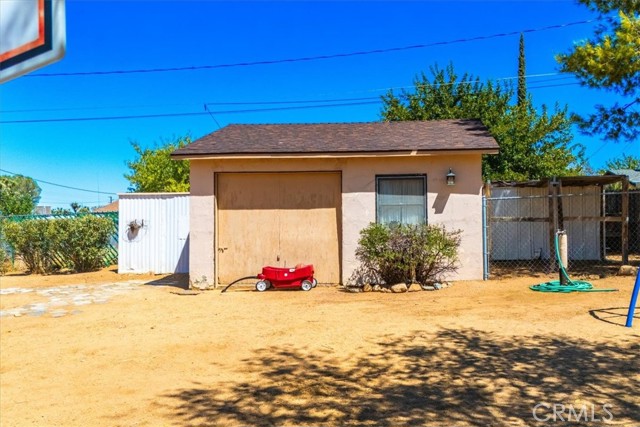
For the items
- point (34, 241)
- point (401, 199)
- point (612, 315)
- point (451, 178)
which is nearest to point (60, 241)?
point (34, 241)

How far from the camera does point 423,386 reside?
168 inches

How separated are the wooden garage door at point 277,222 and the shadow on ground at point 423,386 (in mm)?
5216

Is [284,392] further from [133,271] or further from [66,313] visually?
[133,271]

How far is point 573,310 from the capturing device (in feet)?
23.5

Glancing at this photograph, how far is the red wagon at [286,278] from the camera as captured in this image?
33.0 ft

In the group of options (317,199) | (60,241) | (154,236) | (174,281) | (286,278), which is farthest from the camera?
(60,241)

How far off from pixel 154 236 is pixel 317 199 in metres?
5.72

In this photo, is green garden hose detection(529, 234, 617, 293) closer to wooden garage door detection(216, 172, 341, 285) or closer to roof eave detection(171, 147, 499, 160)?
roof eave detection(171, 147, 499, 160)

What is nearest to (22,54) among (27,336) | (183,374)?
(183,374)

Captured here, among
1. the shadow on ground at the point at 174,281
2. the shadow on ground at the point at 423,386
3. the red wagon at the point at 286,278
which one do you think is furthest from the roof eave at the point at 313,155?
the shadow on ground at the point at 423,386

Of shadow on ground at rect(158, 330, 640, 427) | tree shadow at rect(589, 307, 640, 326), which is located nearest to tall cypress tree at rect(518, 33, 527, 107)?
tree shadow at rect(589, 307, 640, 326)

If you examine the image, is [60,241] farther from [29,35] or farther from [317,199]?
[29,35]

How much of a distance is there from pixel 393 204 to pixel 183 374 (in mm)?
6786

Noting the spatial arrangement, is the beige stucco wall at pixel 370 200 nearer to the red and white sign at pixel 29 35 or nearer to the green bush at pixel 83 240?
the green bush at pixel 83 240
